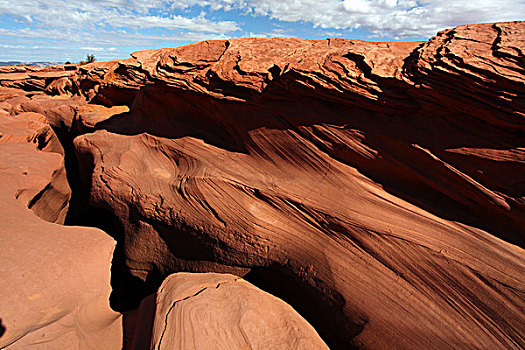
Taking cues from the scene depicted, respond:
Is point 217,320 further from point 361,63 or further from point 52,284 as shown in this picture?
point 361,63

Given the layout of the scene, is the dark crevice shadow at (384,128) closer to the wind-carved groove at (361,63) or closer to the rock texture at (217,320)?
the wind-carved groove at (361,63)

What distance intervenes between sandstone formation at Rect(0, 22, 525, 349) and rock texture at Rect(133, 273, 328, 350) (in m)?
0.37

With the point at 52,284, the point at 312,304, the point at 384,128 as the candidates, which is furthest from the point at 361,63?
the point at 52,284

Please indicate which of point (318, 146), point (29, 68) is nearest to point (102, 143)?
point (318, 146)

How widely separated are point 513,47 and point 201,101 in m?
3.81

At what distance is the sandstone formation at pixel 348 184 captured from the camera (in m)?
2.52

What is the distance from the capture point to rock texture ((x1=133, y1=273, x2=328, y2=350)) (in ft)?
7.77

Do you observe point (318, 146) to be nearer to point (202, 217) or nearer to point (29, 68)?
point (202, 217)

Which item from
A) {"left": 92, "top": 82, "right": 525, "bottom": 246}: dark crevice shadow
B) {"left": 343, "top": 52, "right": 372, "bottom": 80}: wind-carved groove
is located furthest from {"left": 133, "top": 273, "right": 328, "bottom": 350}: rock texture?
{"left": 343, "top": 52, "right": 372, "bottom": 80}: wind-carved groove

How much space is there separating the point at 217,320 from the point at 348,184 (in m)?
2.06

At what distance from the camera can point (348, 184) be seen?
3.24m

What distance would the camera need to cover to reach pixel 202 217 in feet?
12.0

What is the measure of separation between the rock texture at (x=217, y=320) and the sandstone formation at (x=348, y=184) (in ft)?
1.22

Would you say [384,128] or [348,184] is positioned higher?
[384,128]
